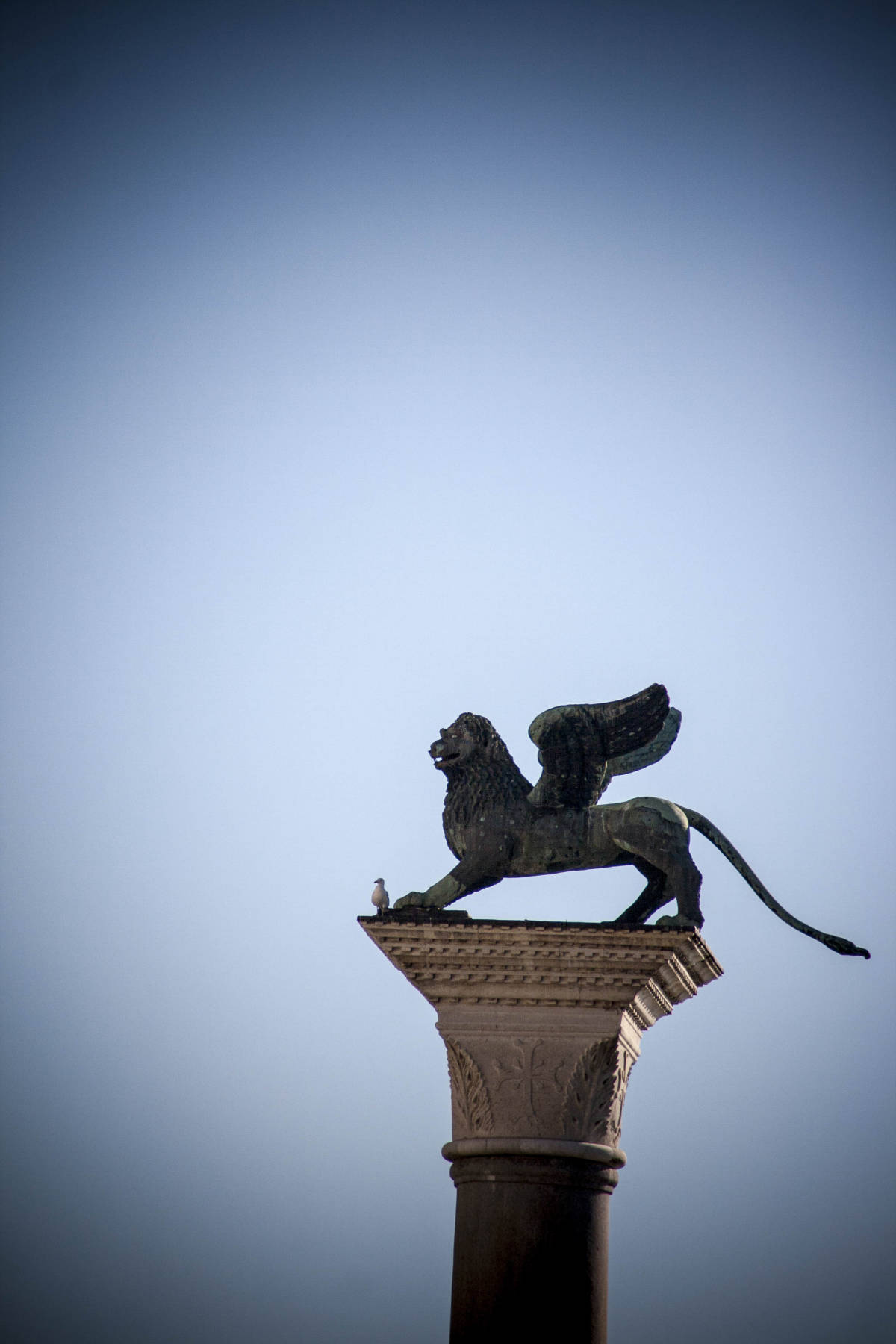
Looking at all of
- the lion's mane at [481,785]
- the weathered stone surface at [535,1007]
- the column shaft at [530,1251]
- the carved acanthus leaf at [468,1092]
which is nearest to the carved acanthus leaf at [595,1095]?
the weathered stone surface at [535,1007]

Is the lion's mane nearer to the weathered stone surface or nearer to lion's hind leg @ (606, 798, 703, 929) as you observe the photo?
lion's hind leg @ (606, 798, 703, 929)

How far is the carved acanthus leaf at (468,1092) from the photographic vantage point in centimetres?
952

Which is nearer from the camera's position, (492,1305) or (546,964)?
(492,1305)

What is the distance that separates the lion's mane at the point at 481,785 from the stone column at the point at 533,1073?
2.83 ft

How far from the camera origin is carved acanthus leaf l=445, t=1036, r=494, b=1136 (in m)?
9.52

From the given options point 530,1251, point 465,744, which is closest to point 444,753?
point 465,744

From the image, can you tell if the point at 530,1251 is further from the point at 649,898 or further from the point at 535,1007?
the point at 649,898

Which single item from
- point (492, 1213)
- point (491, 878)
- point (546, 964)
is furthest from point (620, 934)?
point (492, 1213)

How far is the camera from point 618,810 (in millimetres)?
10328

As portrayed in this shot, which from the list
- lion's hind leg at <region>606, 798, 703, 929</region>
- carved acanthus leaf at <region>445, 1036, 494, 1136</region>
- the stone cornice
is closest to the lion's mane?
lion's hind leg at <region>606, 798, 703, 929</region>

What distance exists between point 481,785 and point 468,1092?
2.05 meters

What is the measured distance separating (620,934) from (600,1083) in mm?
946

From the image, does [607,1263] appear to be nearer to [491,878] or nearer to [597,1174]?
[597,1174]

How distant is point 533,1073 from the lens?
9.57 metres
